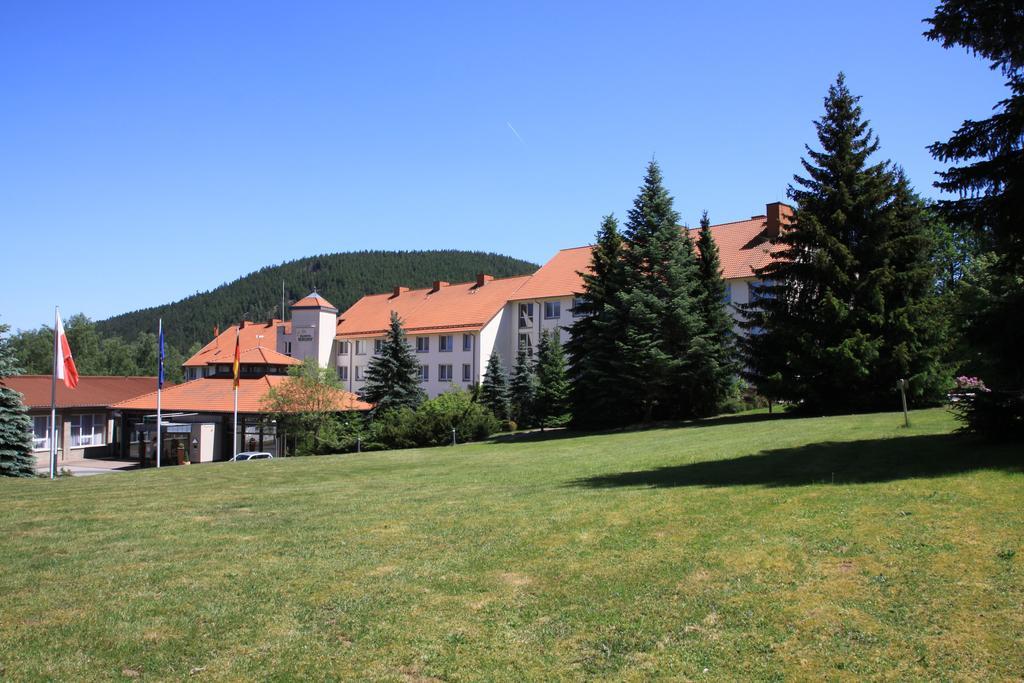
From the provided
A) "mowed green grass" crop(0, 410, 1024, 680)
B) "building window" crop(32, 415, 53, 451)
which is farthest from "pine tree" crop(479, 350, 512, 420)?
"mowed green grass" crop(0, 410, 1024, 680)

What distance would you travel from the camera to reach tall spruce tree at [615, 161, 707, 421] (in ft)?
114

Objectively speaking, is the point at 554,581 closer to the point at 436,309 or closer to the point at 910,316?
the point at 910,316

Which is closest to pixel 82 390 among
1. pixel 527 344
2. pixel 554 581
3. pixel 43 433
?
pixel 43 433

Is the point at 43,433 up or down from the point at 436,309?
down

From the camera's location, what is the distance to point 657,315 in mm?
35094

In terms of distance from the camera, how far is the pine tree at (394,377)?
157ft

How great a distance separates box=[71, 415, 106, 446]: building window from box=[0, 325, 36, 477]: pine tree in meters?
27.9

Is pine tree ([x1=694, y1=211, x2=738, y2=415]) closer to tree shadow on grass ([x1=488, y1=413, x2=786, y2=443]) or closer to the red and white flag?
tree shadow on grass ([x1=488, y1=413, x2=786, y2=443])

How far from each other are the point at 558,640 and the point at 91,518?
9.41 metres

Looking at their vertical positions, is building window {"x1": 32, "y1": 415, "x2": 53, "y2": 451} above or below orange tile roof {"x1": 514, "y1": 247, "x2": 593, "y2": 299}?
below

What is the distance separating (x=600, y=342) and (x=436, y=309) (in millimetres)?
Result: 33388

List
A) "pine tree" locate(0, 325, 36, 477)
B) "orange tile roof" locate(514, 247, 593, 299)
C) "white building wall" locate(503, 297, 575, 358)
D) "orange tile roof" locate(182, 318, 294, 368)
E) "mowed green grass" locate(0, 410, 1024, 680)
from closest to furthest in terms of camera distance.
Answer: "mowed green grass" locate(0, 410, 1024, 680)
"pine tree" locate(0, 325, 36, 477)
"white building wall" locate(503, 297, 575, 358)
"orange tile roof" locate(514, 247, 593, 299)
"orange tile roof" locate(182, 318, 294, 368)

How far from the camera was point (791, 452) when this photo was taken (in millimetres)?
17250

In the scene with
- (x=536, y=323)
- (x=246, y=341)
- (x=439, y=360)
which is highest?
(x=246, y=341)
